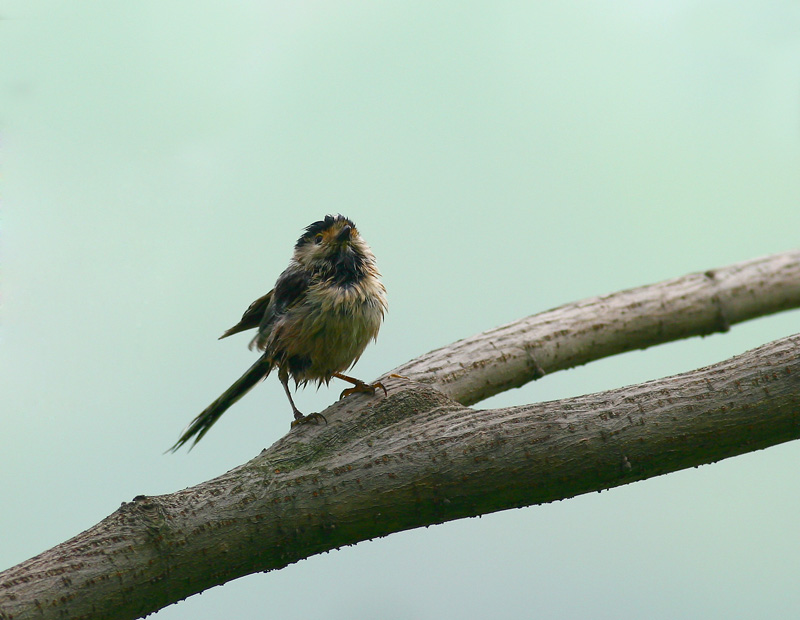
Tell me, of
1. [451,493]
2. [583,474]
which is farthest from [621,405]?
[451,493]

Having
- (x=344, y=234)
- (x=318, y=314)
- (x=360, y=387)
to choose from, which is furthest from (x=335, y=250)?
(x=360, y=387)

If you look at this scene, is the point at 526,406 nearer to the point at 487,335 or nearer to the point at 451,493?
the point at 451,493

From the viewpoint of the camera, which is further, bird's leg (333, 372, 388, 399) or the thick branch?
bird's leg (333, 372, 388, 399)

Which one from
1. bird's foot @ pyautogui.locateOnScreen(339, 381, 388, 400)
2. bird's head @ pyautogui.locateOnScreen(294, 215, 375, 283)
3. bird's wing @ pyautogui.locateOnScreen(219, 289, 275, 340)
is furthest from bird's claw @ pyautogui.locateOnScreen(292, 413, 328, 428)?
bird's wing @ pyautogui.locateOnScreen(219, 289, 275, 340)

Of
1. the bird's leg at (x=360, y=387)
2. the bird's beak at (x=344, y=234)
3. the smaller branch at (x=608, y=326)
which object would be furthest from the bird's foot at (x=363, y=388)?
the bird's beak at (x=344, y=234)

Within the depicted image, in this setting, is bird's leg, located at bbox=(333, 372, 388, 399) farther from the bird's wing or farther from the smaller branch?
the bird's wing

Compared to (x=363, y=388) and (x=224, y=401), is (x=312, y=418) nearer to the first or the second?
(x=363, y=388)
